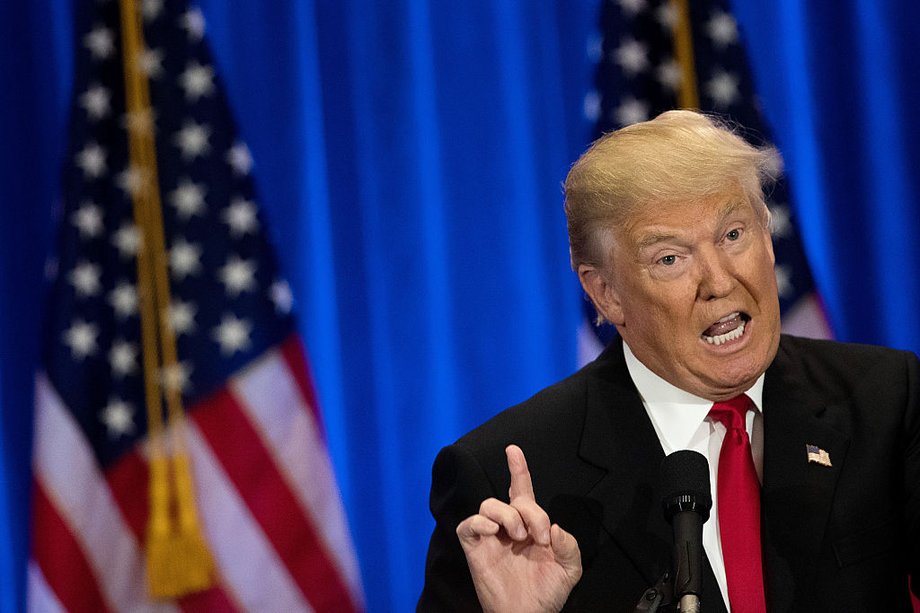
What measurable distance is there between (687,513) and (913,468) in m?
0.78

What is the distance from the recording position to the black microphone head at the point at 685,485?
1.42 meters

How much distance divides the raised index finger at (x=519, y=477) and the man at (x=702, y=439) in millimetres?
71

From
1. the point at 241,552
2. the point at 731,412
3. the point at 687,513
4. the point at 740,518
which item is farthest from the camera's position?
the point at 241,552

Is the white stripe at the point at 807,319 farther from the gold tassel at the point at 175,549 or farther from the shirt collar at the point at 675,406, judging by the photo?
the gold tassel at the point at 175,549

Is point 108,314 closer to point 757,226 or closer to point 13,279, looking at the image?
point 13,279

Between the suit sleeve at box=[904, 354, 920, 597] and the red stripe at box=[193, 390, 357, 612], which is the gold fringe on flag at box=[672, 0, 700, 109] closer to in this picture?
the suit sleeve at box=[904, 354, 920, 597]

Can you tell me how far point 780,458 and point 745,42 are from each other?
6.16 ft

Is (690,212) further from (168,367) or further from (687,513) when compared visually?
(168,367)

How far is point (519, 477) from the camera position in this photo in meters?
1.77

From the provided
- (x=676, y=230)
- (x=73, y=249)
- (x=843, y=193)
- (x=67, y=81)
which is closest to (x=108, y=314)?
(x=73, y=249)

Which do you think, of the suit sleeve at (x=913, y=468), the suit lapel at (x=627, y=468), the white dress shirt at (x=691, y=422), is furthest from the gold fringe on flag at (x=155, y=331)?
the suit sleeve at (x=913, y=468)

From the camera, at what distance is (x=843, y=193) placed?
347 cm

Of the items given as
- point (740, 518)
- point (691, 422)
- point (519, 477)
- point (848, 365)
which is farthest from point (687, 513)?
point (848, 365)

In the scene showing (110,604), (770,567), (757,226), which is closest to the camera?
(770,567)
